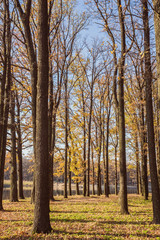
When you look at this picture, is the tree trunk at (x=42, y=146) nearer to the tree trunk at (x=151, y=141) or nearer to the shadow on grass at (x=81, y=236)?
the shadow on grass at (x=81, y=236)

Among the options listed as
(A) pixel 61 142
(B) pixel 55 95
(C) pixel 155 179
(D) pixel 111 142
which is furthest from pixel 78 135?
(C) pixel 155 179

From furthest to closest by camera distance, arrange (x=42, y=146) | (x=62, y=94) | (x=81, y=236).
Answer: (x=62, y=94), (x=42, y=146), (x=81, y=236)

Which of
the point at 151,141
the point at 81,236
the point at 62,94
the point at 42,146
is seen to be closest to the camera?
the point at 81,236

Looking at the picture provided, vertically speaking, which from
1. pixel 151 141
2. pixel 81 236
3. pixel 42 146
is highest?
pixel 151 141

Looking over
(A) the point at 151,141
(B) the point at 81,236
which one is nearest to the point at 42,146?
(B) the point at 81,236

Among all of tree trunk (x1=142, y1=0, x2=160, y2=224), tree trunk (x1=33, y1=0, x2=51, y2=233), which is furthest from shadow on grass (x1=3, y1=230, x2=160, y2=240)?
tree trunk (x1=142, y1=0, x2=160, y2=224)

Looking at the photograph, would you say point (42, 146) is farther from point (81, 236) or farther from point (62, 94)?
point (62, 94)

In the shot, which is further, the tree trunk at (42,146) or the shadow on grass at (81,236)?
the tree trunk at (42,146)

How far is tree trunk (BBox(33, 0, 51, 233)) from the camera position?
18.1 feet

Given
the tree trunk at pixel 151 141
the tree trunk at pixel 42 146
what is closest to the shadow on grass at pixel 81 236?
the tree trunk at pixel 42 146

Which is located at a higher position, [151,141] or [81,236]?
[151,141]

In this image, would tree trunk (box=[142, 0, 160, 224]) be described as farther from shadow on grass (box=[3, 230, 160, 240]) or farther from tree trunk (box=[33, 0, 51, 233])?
tree trunk (box=[33, 0, 51, 233])

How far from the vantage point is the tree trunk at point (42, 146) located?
5.51 m

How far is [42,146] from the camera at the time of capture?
18.7ft
